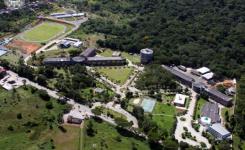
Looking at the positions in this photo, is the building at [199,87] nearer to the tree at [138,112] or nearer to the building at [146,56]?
the building at [146,56]

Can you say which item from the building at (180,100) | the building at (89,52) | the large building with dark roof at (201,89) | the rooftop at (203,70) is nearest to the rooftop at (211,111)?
the large building with dark roof at (201,89)

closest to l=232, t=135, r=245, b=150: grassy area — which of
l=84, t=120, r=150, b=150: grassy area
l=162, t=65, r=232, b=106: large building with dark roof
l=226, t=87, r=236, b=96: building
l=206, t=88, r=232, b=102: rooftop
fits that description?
l=162, t=65, r=232, b=106: large building with dark roof

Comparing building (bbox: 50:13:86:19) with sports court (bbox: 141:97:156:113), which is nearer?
sports court (bbox: 141:97:156:113)

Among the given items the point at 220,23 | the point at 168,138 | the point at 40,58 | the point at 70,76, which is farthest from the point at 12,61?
the point at 220,23

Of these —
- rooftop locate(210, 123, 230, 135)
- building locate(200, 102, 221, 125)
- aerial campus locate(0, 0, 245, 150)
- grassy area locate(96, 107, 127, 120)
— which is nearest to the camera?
aerial campus locate(0, 0, 245, 150)

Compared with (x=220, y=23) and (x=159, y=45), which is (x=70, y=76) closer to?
(x=159, y=45)

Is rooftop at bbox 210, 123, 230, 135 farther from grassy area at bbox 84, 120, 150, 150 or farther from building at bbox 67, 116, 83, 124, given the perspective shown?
building at bbox 67, 116, 83, 124
